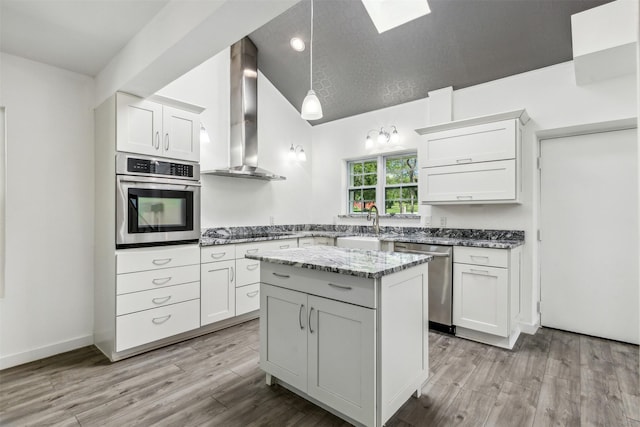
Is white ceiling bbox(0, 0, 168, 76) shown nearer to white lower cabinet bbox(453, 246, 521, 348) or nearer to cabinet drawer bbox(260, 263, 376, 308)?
cabinet drawer bbox(260, 263, 376, 308)

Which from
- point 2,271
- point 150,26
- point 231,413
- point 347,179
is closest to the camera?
point 231,413

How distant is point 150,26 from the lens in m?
2.13

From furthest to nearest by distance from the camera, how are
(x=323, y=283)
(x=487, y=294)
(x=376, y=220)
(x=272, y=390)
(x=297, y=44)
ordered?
(x=376, y=220) < (x=297, y=44) < (x=487, y=294) < (x=272, y=390) < (x=323, y=283)

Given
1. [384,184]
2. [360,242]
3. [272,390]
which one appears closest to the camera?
[272,390]

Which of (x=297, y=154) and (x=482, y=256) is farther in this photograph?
(x=297, y=154)

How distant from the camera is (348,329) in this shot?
1709 millimetres

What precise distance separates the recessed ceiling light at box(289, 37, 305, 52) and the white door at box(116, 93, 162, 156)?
1.84 metres

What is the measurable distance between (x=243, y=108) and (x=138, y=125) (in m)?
1.45

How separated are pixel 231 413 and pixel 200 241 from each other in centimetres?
162

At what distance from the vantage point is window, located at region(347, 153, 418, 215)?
13.7ft

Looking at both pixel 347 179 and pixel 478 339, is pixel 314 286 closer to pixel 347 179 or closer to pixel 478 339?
pixel 478 339

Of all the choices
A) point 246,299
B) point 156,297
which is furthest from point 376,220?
point 156,297

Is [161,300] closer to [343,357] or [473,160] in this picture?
[343,357]

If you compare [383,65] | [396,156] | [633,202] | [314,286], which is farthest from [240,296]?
[633,202]
